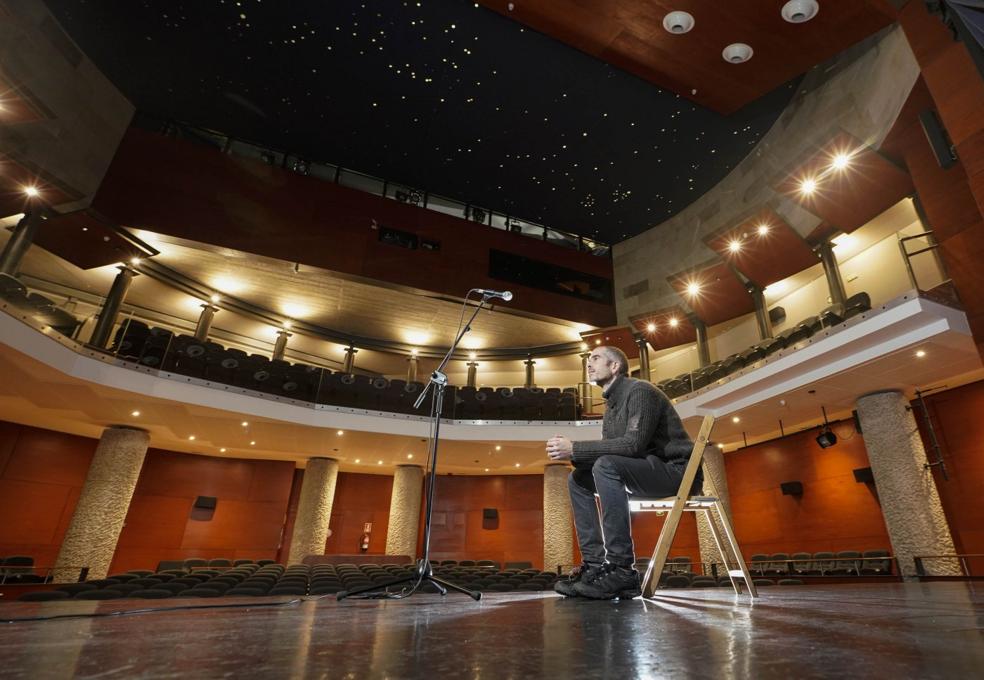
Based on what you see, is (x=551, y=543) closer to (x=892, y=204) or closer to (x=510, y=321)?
(x=510, y=321)

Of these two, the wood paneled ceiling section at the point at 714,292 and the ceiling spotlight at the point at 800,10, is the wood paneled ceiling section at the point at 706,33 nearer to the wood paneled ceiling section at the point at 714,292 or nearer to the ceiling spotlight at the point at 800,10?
the ceiling spotlight at the point at 800,10

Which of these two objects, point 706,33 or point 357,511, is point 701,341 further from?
point 357,511

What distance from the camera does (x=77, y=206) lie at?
28.6 feet

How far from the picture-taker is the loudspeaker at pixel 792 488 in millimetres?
11055

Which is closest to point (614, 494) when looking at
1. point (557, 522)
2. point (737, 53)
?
point (737, 53)

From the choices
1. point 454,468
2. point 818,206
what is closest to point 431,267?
point 454,468

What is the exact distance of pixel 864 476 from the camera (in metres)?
9.77

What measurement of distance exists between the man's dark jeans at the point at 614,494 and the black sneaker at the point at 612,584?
3 centimetres

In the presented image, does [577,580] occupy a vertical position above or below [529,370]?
below

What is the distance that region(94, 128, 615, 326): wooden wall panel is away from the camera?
9.69 metres

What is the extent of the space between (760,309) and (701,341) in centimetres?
161

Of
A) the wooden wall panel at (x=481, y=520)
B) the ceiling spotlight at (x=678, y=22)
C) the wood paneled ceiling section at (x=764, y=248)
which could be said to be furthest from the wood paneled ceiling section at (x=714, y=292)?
the wooden wall panel at (x=481, y=520)

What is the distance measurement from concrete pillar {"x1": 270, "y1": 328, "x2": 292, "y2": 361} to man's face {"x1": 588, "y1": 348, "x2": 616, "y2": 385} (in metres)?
12.0

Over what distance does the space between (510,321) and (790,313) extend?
694 cm
